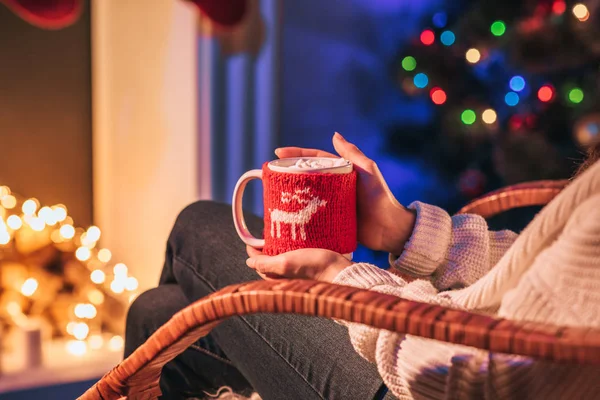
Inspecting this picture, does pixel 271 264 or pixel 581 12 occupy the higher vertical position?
pixel 581 12

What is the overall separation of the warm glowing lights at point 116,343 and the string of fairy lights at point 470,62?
118cm

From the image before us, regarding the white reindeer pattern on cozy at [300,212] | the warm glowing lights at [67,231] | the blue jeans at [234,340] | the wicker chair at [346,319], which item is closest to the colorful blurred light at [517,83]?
the blue jeans at [234,340]

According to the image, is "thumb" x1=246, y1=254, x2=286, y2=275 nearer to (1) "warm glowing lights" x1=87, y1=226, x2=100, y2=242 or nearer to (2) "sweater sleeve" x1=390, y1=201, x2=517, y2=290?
(2) "sweater sleeve" x1=390, y1=201, x2=517, y2=290

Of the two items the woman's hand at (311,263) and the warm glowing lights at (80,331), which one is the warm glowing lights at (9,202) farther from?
the woman's hand at (311,263)

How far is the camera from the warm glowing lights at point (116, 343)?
1.96 metres

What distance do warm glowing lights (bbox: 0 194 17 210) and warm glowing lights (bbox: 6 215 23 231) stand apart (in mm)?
123

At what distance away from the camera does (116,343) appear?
1.99 meters

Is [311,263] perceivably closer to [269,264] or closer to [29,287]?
[269,264]

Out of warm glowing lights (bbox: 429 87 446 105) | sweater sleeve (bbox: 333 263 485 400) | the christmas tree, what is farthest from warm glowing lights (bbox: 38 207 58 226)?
sweater sleeve (bbox: 333 263 485 400)

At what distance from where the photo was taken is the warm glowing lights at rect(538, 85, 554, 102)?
6.94ft

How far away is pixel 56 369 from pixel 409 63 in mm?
1394

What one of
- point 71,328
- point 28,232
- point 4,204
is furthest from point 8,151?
point 71,328

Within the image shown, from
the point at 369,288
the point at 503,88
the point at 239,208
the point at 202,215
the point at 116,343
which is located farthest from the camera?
the point at 503,88

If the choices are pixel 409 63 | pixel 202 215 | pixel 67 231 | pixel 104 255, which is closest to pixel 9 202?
pixel 67 231
